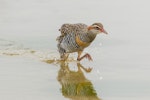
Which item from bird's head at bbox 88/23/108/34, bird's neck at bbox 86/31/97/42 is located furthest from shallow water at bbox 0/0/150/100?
bird's head at bbox 88/23/108/34

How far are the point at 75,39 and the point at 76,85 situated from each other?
3.51 meters

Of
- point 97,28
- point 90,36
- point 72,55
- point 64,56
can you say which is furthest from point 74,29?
point 72,55

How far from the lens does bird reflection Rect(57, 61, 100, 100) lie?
9.35 meters

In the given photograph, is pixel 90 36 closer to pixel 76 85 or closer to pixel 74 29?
pixel 74 29

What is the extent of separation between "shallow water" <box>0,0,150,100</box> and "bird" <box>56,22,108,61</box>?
0.22m

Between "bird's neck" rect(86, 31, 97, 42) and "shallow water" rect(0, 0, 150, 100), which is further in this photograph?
"bird's neck" rect(86, 31, 97, 42)

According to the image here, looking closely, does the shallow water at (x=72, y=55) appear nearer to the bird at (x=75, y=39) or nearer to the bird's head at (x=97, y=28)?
the bird at (x=75, y=39)

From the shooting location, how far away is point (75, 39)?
44.6 ft

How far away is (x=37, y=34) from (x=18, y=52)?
4.30 ft

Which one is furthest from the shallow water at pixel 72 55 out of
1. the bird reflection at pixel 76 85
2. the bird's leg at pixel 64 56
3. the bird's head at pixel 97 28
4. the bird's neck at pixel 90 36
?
the bird's head at pixel 97 28

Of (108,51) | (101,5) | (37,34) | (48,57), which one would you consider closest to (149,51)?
(108,51)

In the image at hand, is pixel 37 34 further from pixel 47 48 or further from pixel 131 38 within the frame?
pixel 131 38

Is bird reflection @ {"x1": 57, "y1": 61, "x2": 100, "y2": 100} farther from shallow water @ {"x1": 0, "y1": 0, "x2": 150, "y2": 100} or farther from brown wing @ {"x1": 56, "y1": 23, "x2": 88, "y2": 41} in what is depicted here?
brown wing @ {"x1": 56, "y1": 23, "x2": 88, "y2": 41}

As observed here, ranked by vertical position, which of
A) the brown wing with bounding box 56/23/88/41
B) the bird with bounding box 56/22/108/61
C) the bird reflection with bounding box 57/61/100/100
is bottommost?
the bird reflection with bounding box 57/61/100/100
